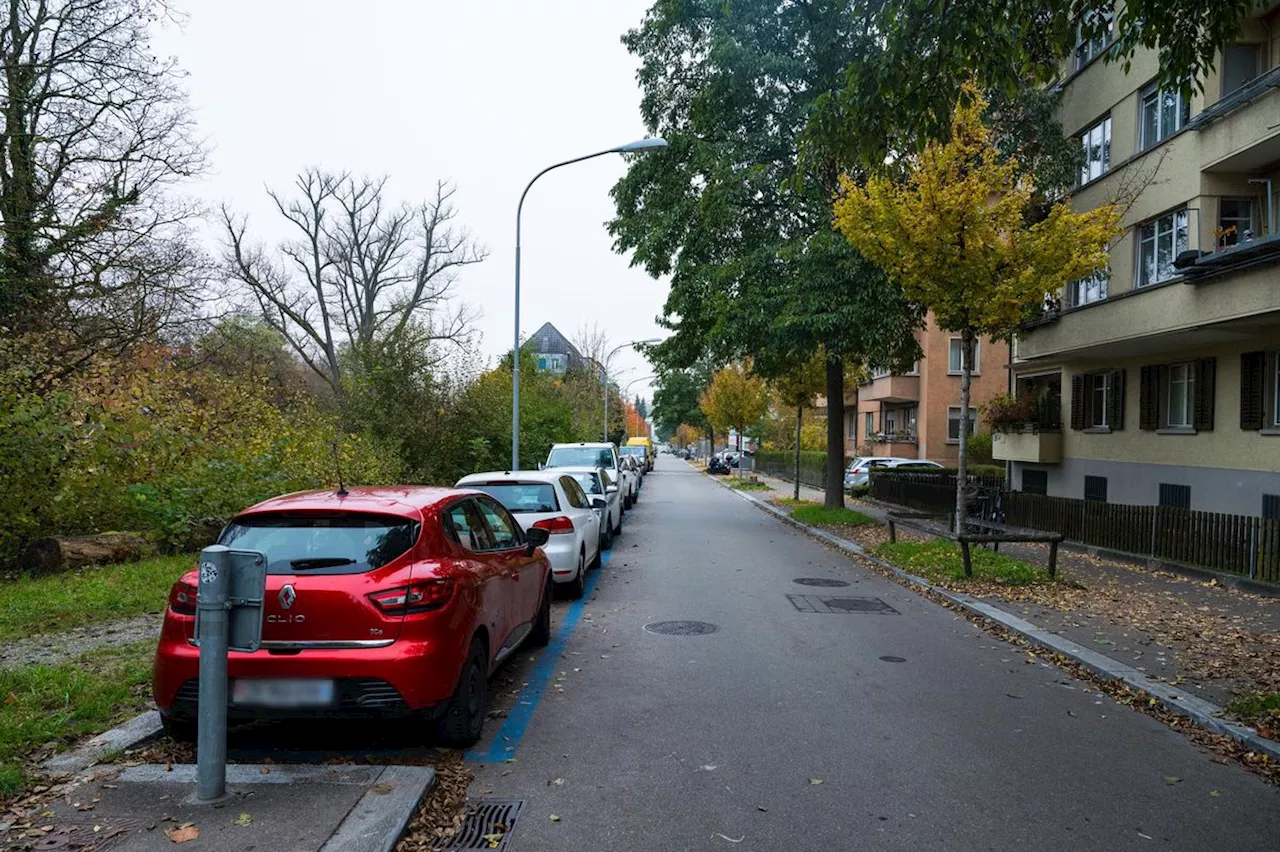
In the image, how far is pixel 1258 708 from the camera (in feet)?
19.9

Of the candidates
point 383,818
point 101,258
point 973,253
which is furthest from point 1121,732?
point 101,258

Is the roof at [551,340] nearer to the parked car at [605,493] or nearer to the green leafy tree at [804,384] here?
the green leafy tree at [804,384]

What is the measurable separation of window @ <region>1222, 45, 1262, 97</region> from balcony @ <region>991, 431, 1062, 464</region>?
9.20 m

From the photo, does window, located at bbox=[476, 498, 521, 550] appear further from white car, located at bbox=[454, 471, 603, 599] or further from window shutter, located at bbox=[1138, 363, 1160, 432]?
window shutter, located at bbox=[1138, 363, 1160, 432]

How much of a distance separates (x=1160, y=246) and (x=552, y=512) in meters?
13.6

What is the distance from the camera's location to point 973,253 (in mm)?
12305

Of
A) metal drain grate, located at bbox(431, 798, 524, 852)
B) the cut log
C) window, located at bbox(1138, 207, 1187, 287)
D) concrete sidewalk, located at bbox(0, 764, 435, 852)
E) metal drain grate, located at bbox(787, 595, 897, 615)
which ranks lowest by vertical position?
metal drain grate, located at bbox(787, 595, 897, 615)

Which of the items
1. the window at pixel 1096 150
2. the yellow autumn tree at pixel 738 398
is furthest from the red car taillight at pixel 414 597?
the yellow autumn tree at pixel 738 398

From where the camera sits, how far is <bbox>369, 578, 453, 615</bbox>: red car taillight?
194 inches

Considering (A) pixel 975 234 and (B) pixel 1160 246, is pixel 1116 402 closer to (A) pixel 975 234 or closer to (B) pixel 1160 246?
(B) pixel 1160 246

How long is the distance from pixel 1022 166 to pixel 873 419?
30.6 m

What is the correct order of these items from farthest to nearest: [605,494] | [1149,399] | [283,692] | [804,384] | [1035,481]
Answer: [804,384], [1035,481], [1149,399], [605,494], [283,692]

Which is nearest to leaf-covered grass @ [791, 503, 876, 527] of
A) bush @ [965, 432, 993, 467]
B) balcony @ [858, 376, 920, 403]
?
bush @ [965, 432, 993, 467]

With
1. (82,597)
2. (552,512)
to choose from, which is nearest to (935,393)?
(552,512)
